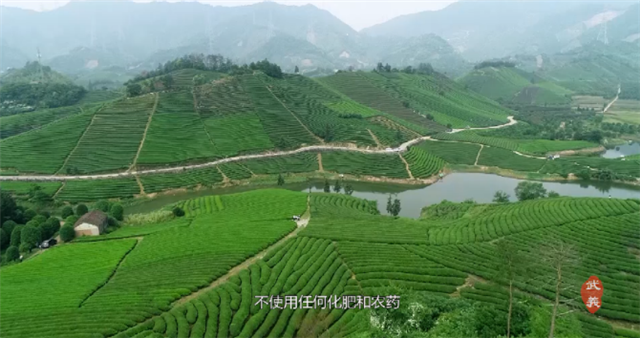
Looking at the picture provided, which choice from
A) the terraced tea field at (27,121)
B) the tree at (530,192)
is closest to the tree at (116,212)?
the terraced tea field at (27,121)

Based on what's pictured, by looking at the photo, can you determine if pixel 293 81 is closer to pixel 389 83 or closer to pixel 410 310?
pixel 389 83

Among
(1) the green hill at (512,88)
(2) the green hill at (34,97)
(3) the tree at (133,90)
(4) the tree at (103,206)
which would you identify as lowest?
(4) the tree at (103,206)

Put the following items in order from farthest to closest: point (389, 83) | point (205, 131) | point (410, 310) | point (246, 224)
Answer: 1. point (389, 83)
2. point (205, 131)
3. point (246, 224)
4. point (410, 310)

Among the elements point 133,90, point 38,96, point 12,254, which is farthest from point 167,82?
point 12,254

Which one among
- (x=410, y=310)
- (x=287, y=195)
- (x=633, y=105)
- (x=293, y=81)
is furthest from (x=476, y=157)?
(x=633, y=105)

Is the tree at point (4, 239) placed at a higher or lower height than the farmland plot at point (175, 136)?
lower

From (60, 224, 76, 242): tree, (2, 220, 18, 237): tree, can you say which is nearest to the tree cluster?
(2, 220, 18, 237): tree

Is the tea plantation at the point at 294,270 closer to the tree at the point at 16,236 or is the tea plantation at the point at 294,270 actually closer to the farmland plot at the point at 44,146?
the tree at the point at 16,236
